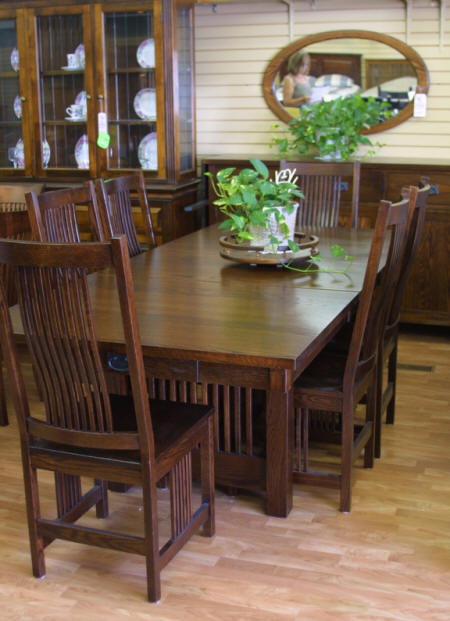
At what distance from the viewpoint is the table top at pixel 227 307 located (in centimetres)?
211

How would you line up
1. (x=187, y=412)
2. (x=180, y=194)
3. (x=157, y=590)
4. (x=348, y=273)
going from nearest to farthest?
(x=157, y=590) < (x=187, y=412) < (x=348, y=273) < (x=180, y=194)

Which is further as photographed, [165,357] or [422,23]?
[422,23]

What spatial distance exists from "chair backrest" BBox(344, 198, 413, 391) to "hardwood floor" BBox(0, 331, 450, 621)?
0.47 metres

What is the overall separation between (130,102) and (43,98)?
1.92 ft

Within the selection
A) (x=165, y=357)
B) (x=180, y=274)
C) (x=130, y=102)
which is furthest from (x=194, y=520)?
(x=130, y=102)

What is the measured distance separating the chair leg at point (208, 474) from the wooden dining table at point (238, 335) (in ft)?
0.58

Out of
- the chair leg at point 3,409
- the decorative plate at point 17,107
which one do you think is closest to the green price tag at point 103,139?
the decorative plate at point 17,107

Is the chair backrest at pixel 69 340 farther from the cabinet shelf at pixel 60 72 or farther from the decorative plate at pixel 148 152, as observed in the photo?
the cabinet shelf at pixel 60 72

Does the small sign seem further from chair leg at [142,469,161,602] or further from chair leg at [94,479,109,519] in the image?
chair leg at [142,469,161,602]

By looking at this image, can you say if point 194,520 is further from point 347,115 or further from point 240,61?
point 240,61

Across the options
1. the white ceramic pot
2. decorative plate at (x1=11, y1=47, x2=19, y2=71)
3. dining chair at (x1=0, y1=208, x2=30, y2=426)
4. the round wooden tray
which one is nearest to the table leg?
the round wooden tray

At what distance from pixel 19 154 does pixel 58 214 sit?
218cm

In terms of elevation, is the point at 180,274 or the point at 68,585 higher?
the point at 180,274

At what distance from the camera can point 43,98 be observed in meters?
4.89
